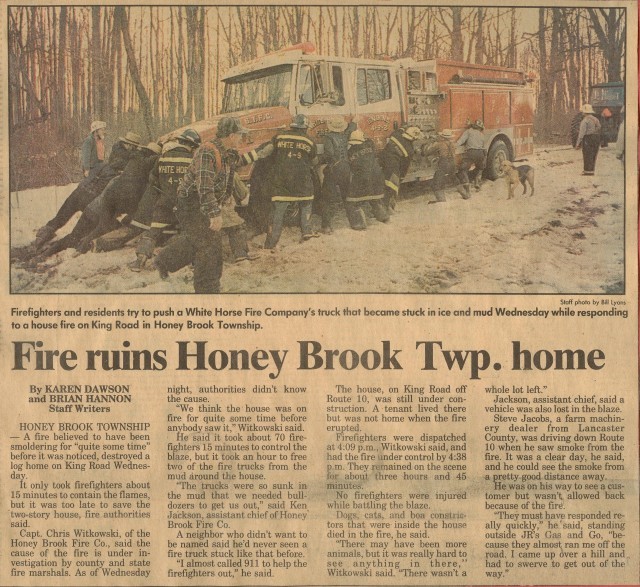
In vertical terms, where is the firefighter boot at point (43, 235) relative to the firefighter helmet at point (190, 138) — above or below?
below

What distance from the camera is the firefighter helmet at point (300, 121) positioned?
10.9 ft

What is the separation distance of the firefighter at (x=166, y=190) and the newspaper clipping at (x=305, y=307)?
0.01 metres

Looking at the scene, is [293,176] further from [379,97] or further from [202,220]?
[379,97]

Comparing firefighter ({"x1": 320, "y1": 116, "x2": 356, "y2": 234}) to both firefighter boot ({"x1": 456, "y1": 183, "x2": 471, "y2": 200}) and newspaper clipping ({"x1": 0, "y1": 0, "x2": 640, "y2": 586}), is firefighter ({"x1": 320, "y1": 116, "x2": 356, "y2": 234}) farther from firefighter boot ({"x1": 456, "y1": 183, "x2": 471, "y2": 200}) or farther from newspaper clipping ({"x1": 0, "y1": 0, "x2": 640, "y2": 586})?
firefighter boot ({"x1": 456, "y1": 183, "x2": 471, "y2": 200})

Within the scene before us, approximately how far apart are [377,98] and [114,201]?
1.43 m

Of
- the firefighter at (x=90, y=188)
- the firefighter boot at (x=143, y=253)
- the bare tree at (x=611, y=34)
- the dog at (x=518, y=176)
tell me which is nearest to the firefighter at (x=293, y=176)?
the firefighter boot at (x=143, y=253)

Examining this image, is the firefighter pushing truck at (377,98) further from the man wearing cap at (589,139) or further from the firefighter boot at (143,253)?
the firefighter boot at (143,253)

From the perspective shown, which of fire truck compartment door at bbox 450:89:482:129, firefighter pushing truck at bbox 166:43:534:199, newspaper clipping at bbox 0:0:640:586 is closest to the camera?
newspaper clipping at bbox 0:0:640:586

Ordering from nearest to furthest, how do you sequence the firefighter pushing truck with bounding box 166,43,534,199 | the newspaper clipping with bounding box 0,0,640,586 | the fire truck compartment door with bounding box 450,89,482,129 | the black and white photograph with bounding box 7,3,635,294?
the newspaper clipping with bounding box 0,0,640,586, the black and white photograph with bounding box 7,3,635,294, the firefighter pushing truck with bounding box 166,43,534,199, the fire truck compartment door with bounding box 450,89,482,129

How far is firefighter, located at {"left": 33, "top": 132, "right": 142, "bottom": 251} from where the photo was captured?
3.21 m

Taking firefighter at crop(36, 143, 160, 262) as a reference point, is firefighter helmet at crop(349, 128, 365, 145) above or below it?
above

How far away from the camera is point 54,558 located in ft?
10.1

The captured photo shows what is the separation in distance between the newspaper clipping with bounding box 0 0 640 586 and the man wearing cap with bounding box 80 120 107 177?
0.03 feet

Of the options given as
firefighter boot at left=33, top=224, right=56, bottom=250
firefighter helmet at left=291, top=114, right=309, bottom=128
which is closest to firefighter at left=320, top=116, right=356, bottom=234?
firefighter helmet at left=291, top=114, right=309, bottom=128
